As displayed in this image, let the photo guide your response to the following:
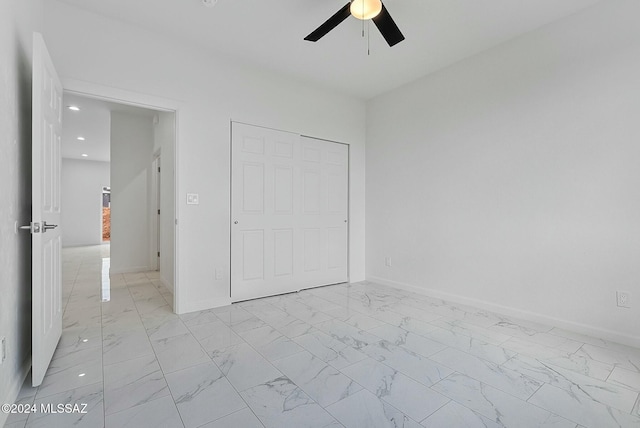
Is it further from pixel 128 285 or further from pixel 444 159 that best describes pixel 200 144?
pixel 444 159

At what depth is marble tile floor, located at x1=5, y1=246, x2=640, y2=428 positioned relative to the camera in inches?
63.6

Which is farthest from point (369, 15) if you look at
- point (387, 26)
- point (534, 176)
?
point (534, 176)

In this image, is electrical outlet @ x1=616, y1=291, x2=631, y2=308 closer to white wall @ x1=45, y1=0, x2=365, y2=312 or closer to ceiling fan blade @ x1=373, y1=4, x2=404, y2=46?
ceiling fan blade @ x1=373, y1=4, x2=404, y2=46

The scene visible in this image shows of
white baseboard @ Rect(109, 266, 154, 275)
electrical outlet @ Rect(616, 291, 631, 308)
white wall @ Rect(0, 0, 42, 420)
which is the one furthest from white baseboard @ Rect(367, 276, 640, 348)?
white baseboard @ Rect(109, 266, 154, 275)

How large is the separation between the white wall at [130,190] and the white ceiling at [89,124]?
0.29 metres

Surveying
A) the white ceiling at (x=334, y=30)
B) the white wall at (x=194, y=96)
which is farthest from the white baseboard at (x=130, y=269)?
the white ceiling at (x=334, y=30)

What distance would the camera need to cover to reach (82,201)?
9.83m

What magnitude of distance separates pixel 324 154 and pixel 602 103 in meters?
2.99

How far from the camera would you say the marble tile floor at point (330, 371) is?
1.61m

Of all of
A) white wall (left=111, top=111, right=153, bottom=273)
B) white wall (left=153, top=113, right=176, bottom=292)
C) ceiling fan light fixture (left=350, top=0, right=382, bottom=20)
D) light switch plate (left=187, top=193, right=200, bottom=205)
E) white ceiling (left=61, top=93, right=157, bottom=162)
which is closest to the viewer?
ceiling fan light fixture (left=350, top=0, right=382, bottom=20)

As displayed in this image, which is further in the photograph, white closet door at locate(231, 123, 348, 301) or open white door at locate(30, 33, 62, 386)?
white closet door at locate(231, 123, 348, 301)

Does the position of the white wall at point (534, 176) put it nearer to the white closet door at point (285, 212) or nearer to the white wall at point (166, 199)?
the white closet door at point (285, 212)

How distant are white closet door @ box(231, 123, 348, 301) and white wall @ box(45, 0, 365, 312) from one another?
160 millimetres

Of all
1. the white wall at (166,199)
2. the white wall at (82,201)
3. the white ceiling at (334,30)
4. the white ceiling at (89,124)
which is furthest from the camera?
the white wall at (82,201)
